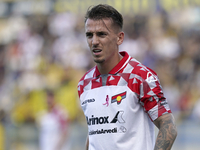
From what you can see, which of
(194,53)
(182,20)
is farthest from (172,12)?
(194,53)

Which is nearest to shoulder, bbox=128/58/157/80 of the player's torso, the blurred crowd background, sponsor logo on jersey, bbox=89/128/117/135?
the player's torso

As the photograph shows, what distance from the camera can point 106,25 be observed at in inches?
129

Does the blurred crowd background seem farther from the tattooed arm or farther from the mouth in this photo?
the tattooed arm

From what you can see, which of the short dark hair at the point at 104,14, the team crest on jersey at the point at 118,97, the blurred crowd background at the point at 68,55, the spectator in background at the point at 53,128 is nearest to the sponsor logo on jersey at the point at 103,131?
the team crest on jersey at the point at 118,97

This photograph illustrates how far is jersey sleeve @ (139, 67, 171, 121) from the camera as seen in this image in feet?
9.79

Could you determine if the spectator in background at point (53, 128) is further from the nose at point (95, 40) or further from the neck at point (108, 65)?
the nose at point (95, 40)

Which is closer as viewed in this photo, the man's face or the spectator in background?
the man's face

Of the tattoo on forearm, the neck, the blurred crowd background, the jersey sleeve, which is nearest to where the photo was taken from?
the tattoo on forearm

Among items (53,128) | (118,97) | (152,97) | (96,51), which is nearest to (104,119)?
(118,97)

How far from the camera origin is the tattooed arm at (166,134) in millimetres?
2879

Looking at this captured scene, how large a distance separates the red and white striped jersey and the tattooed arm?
0.07 meters

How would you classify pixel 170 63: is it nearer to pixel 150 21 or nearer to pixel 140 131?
pixel 150 21

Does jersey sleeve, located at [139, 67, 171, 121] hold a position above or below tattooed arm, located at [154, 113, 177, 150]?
above

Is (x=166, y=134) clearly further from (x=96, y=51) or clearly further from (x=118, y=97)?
(x=96, y=51)
